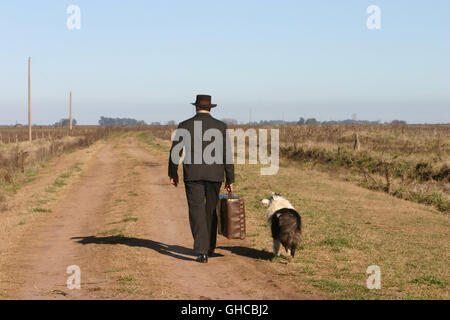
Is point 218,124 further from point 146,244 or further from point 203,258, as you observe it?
point 146,244

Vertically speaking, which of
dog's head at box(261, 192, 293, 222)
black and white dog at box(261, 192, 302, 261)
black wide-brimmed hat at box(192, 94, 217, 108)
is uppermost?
black wide-brimmed hat at box(192, 94, 217, 108)

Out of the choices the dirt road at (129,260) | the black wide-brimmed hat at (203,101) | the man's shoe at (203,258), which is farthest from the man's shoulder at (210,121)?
the dirt road at (129,260)

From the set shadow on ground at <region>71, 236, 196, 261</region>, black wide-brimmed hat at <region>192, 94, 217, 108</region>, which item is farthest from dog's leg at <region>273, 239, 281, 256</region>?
black wide-brimmed hat at <region>192, 94, 217, 108</region>

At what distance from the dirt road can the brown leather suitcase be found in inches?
18.9

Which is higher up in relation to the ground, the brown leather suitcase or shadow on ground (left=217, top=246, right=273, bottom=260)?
the brown leather suitcase

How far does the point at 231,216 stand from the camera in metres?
9.30

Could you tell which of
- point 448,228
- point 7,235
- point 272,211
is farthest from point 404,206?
point 7,235

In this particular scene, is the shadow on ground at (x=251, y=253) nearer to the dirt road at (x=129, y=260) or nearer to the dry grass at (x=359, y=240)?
the dirt road at (x=129, y=260)

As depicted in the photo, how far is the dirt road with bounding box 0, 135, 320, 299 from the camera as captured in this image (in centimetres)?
741

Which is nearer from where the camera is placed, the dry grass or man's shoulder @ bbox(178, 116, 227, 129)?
the dry grass

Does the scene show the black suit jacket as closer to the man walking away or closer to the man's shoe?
the man walking away

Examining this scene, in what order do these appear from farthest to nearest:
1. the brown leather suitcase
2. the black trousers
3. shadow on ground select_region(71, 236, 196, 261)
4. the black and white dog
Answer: shadow on ground select_region(71, 236, 196, 261) → the brown leather suitcase → the black and white dog → the black trousers

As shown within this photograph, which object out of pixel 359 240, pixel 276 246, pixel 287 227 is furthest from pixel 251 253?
pixel 359 240

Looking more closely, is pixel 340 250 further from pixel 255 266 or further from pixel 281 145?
pixel 281 145
